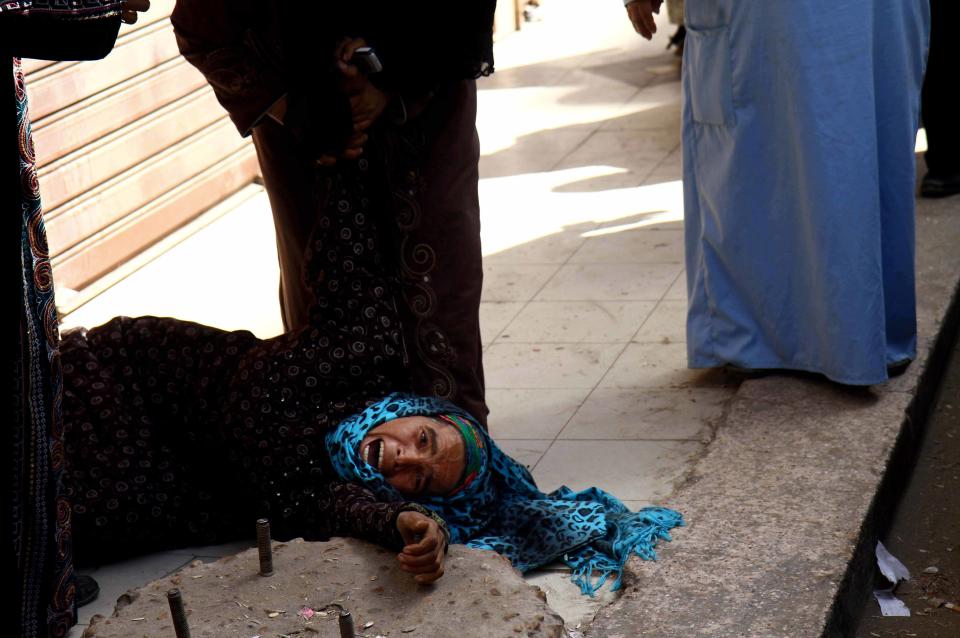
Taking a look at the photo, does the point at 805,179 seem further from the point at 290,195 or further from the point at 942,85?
the point at 942,85

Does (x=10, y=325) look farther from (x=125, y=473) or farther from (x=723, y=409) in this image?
(x=723, y=409)

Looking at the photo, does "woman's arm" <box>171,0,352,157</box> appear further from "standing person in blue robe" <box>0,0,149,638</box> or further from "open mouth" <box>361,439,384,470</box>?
"open mouth" <box>361,439,384,470</box>

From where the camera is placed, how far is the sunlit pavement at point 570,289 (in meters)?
3.36

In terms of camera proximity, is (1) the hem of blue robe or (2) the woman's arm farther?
(1) the hem of blue robe

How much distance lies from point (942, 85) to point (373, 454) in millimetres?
3452

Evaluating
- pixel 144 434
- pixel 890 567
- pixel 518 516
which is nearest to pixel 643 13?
pixel 518 516

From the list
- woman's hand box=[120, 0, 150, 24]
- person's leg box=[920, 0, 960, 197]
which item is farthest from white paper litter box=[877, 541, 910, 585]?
person's leg box=[920, 0, 960, 197]

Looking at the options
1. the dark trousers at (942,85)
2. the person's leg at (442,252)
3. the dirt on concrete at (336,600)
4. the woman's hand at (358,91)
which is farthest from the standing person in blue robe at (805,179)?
the dark trousers at (942,85)

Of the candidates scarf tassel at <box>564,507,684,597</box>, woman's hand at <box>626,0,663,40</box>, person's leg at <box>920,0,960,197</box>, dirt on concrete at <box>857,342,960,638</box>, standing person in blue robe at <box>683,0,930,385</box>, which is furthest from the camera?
person's leg at <box>920,0,960,197</box>

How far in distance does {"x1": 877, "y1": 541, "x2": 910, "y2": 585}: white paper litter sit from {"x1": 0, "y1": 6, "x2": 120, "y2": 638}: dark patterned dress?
176 cm

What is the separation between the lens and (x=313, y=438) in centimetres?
283

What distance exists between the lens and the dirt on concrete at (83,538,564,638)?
2.16 m

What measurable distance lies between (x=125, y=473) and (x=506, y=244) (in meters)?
2.66

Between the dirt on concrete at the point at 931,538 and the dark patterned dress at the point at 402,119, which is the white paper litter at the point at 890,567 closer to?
the dirt on concrete at the point at 931,538
